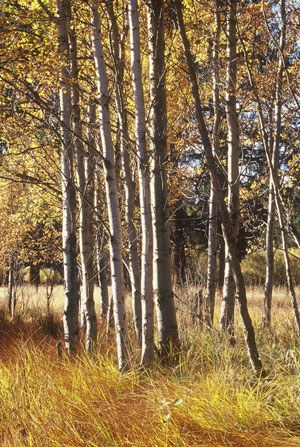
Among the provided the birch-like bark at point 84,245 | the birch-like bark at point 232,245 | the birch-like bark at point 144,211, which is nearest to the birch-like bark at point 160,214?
the birch-like bark at point 144,211

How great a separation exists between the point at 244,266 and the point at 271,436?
17.8 m

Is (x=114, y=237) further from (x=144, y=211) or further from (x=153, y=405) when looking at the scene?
(x=153, y=405)

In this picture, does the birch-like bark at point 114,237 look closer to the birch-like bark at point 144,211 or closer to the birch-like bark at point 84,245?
the birch-like bark at point 144,211

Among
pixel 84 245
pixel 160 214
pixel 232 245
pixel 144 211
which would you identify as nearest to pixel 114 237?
pixel 144 211

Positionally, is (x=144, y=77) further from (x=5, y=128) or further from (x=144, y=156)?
(x=144, y=156)

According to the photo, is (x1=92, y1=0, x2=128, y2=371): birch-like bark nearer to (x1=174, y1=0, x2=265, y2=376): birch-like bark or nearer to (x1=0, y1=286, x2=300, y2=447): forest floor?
(x1=0, y1=286, x2=300, y2=447): forest floor

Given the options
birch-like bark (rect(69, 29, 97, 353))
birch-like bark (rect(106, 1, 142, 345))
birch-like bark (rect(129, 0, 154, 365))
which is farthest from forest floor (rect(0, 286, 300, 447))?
birch-like bark (rect(69, 29, 97, 353))

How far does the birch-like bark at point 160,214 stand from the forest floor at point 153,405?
0.31 meters

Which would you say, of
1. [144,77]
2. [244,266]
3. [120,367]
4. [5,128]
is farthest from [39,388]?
[244,266]

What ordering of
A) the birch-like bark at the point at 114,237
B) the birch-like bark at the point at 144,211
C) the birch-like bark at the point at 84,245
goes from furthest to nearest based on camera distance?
the birch-like bark at the point at 84,245
the birch-like bark at the point at 144,211
the birch-like bark at the point at 114,237

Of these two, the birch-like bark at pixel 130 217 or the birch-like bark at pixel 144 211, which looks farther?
the birch-like bark at pixel 130 217

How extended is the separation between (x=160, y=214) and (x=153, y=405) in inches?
78.3

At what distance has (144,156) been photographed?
5219mm

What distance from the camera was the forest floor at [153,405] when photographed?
3.82 meters
